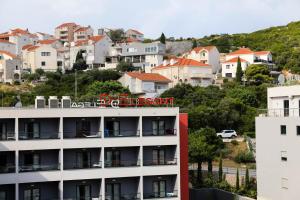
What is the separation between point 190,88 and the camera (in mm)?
107688

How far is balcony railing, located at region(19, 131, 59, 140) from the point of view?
3934 centimetres

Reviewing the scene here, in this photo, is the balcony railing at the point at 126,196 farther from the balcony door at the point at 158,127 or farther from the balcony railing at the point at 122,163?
the balcony door at the point at 158,127

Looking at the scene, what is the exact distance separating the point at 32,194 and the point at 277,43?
134 meters

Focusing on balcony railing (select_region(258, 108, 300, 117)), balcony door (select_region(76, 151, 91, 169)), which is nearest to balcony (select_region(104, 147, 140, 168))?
balcony door (select_region(76, 151, 91, 169))

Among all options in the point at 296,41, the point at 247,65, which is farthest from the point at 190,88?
the point at 296,41

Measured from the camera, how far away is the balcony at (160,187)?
4288 centimetres

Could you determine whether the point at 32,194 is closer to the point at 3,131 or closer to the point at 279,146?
the point at 3,131

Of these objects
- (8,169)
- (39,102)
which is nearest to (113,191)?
(8,169)

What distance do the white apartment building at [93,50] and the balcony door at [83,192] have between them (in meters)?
102

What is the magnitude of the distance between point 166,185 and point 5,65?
9450 cm

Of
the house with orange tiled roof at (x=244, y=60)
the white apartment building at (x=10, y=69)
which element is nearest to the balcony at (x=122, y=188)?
the house with orange tiled roof at (x=244, y=60)

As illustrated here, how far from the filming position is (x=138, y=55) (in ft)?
467

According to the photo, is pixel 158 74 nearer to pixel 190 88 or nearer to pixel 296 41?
pixel 190 88

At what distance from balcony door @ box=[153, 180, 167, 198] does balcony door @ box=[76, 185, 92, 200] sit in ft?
19.0
